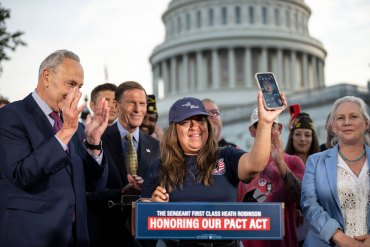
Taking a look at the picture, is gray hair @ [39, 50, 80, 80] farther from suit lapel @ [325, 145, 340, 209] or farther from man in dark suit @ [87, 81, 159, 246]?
suit lapel @ [325, 145, 340, 209]

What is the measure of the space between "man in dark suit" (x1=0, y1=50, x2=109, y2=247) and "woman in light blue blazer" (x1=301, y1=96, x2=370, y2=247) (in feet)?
5.99

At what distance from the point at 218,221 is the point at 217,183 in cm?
84

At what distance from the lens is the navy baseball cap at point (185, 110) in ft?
14.0

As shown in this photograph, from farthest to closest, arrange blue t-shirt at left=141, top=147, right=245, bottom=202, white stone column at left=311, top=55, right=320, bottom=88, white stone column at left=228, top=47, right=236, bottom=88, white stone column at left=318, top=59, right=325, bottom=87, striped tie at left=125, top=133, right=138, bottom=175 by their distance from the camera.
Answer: white stone column at left=318, top=59, right=325, bottom=87, white stone column at left=311, top=55, right=320, bottom=88, white stone column at left=228, top=47, right=236, bottom=88, striped tie at left=125, top=133, right=138, bottom=175, blue t-shirt at left=141, top=147, right=245, bottom=202

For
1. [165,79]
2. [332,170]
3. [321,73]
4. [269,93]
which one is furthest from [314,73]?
[269,93]

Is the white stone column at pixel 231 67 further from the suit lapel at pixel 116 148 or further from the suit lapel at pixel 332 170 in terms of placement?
the suit lapel at pixel 332 170

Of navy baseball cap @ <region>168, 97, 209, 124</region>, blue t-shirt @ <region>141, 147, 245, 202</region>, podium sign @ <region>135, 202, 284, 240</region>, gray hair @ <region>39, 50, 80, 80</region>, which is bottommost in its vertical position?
podium sign @ <region>135, 202, 284, 240</region>

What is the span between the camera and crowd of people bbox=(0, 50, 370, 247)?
4078 mm

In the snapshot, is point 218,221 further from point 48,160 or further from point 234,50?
point 234,50

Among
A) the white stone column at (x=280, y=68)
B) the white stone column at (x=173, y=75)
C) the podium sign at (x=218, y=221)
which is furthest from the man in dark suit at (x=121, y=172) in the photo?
the white stone column at (x=173, y=75)

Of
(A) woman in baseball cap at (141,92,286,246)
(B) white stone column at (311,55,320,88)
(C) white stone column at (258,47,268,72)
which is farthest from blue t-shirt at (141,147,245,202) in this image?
(B) white stone column at (311,55,320,88)

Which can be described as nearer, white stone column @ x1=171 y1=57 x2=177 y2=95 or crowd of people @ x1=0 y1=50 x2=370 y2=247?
crowd of people @ x1=0 y1=50 x2=370 y2=247

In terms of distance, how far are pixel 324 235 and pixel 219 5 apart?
239ft

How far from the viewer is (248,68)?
7269 centimetres
